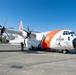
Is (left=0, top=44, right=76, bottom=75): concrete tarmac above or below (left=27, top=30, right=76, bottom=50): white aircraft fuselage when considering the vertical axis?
below

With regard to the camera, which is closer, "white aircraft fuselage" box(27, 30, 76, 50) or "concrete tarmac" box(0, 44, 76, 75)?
"concrete tarmac" box(0, 44, 76, 75)

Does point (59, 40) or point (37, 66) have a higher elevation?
point (59, 40)

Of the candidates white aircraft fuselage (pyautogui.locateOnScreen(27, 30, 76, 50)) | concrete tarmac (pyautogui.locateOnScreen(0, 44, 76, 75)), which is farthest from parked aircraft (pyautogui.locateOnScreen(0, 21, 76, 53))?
concrete tarmac (pyautogui.locateOnScreen(0, 44, 76, 75))

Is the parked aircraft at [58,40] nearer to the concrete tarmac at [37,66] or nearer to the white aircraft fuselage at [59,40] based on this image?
the white aircraft fuselage at [59,40]

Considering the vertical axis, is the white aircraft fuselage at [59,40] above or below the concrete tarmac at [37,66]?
above

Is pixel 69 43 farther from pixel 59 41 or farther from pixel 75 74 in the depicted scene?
pixel 75 74

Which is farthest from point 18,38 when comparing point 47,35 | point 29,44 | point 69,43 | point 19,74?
point 19,74

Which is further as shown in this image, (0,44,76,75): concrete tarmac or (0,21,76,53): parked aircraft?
(0,21,76,53): parked aircraft

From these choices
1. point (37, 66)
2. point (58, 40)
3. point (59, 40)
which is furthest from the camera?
point (58, 40)

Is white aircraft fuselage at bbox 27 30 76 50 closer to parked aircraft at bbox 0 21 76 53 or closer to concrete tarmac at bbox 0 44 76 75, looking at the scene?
parked aircraft at bbox 0 21 76 53

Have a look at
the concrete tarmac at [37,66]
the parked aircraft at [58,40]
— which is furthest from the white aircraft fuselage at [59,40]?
the concrete tarmac at [37,66]

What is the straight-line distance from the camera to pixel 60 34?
1820 cm

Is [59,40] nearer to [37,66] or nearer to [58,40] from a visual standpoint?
[58,40]

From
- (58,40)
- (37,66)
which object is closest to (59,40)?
(58,40)
